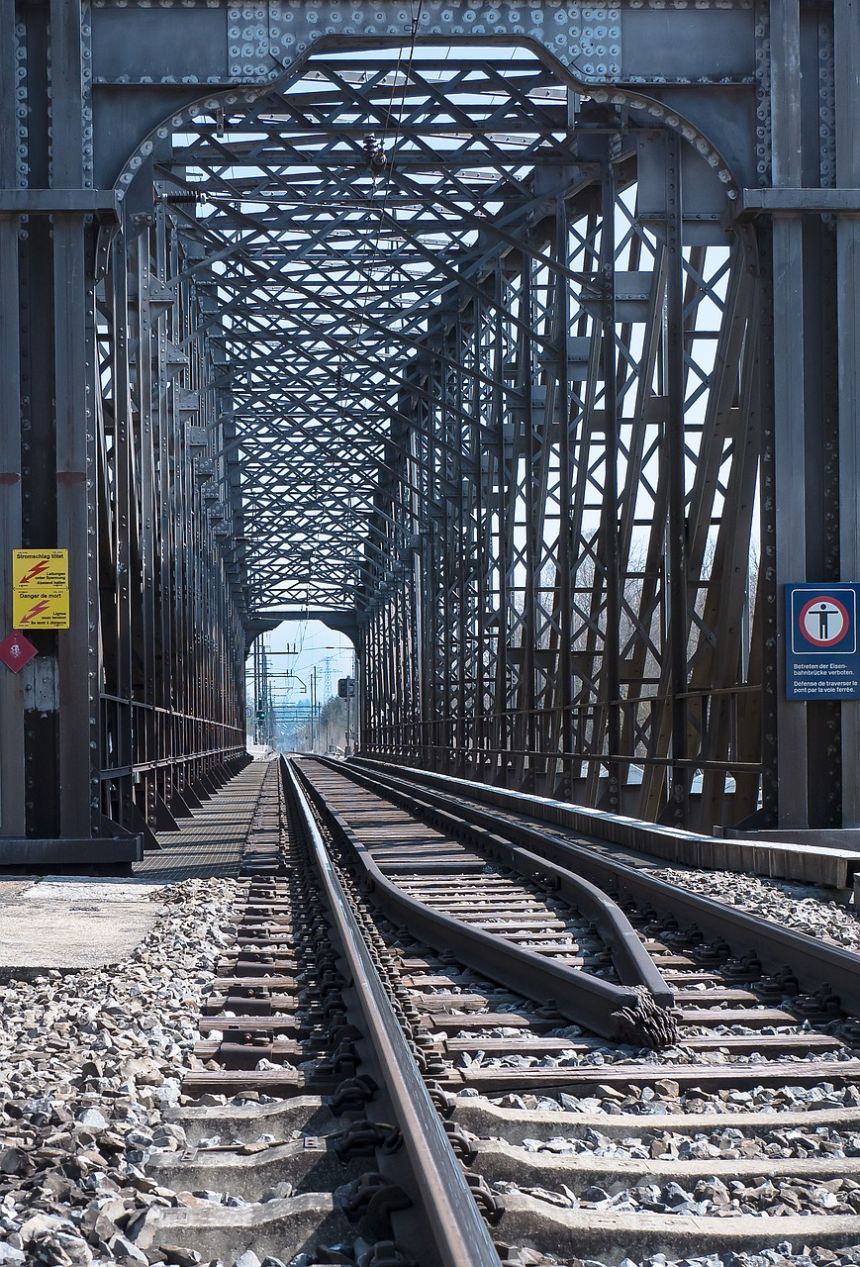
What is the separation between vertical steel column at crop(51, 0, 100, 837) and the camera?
1127 centimetres

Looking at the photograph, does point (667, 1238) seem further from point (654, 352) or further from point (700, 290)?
point (654, 352)

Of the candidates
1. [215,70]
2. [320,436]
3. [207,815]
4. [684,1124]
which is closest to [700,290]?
[215,70]

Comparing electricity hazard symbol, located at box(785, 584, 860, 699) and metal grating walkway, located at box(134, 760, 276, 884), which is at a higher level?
electricity hazard symbol, located at box(785, 584, 860, 699)

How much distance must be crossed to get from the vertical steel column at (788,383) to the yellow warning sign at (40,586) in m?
5.38

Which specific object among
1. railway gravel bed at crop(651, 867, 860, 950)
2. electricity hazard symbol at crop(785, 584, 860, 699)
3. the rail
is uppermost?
electricity hazard symbol at crop(785, 584, 860, 699)

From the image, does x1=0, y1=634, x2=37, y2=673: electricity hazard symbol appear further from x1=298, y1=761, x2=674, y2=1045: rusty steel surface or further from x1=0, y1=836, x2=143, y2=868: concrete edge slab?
x1=298, y1=761, x2=674, y2=1045: rusty steel surface

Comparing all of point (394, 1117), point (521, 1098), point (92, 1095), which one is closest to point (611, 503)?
point (521, 1098)

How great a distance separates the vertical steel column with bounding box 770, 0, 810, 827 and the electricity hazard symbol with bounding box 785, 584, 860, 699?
0.08 metres

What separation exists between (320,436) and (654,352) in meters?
27.1

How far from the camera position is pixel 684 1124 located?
12.5 ft

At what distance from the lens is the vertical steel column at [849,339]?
37.6 ft

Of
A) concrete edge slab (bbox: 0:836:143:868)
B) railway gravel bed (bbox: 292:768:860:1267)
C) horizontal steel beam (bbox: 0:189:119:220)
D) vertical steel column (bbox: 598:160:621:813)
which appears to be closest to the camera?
railway gravel bed (bbox: 292:768:860:1267)

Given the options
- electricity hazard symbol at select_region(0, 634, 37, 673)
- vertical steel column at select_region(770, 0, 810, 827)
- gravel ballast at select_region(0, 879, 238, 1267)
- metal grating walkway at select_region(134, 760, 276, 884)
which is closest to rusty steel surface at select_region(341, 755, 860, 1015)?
vertical steel column at select_region(770, 0, 810, 827)

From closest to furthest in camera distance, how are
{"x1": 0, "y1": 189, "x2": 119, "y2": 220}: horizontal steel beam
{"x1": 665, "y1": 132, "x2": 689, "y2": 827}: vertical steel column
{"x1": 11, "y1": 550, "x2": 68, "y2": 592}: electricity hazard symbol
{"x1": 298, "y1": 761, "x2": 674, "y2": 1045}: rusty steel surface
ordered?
{"x1": 298, "y1": 761, "x2": 674, "y2": 1045}: rusty steel surface < {"x1": 11, "y1": 550, "x2": 68, "y2": 592}: electricity hazard symbol < {"x1": 0, "y1": 189, "x2": 119, "y2": 220}: horizontal steel beam < {"x1": 665, "y1": 132, "x2": 689, "y2": 827}: vertical steel column
